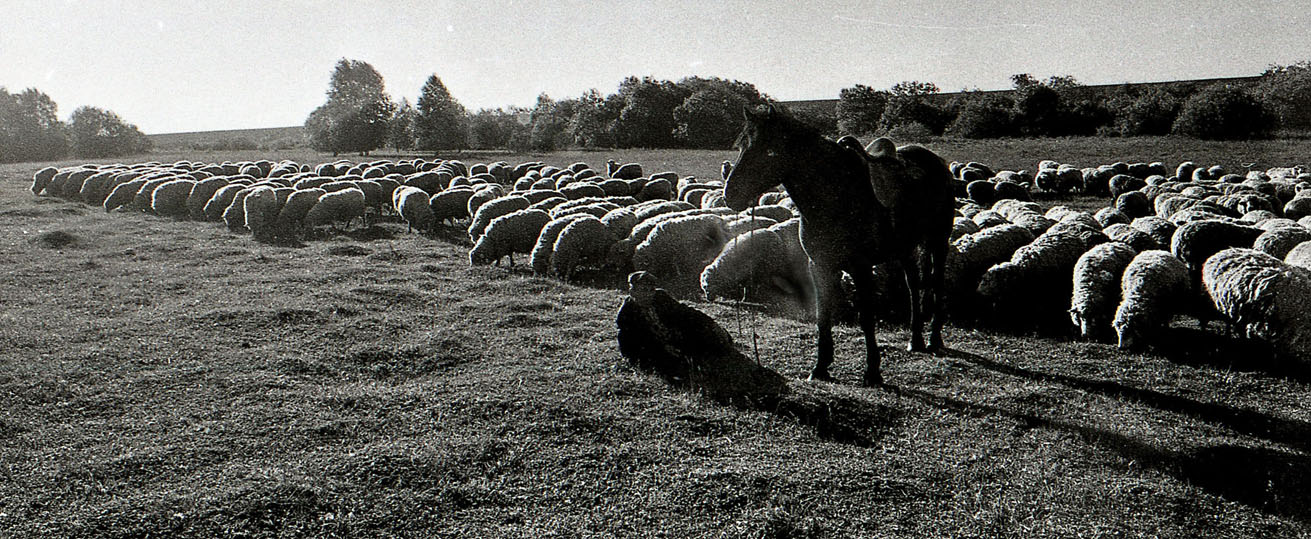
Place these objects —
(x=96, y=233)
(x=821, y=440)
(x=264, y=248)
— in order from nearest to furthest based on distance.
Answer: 1. (x=821, y=440)
2. (x=264, y=248)
3. (x=96, y=233)

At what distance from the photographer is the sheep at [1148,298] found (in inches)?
299

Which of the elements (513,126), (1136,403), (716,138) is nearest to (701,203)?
(1136,403)

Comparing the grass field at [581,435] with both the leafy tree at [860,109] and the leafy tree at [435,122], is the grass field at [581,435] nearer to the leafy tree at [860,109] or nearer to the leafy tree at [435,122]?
the leafy tree at [860,109]

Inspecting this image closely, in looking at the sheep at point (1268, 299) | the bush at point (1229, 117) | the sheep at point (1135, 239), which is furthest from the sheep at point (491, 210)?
the bush at point (1229, 117)

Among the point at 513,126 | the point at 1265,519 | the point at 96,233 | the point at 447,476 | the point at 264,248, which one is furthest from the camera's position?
the point at 513,126

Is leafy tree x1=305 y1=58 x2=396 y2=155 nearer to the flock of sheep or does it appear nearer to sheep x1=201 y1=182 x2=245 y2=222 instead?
the flock of sheep

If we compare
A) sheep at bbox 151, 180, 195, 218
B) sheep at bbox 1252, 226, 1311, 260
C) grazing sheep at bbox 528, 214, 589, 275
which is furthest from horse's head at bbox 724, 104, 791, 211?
sheep at bbox 151, 180, 195, 218

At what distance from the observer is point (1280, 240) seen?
9.46m

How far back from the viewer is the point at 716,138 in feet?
185

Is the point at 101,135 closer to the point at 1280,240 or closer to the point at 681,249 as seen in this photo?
the point at 681,249

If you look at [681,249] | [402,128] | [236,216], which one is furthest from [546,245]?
[402,128]

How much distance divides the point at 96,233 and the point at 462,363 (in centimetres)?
1705

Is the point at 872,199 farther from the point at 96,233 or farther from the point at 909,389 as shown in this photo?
the point at 96,233

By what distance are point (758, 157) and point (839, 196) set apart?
0.80 metres
